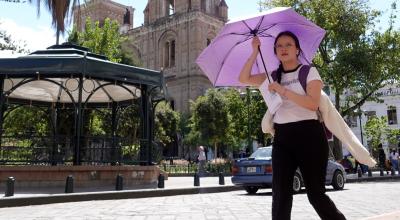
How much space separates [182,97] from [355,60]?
36639 mm

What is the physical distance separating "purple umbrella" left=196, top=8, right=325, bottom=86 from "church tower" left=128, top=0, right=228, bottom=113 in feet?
173

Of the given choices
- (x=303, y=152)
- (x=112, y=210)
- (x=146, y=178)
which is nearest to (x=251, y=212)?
(x=112, y=210)

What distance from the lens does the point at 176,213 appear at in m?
7.89

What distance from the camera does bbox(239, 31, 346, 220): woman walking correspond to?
351cm

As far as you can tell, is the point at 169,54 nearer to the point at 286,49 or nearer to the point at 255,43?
the point at 255,43

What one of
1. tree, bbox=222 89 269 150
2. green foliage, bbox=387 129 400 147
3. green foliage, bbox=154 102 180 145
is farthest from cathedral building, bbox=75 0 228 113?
green foliage, bbox=387 129 400 147

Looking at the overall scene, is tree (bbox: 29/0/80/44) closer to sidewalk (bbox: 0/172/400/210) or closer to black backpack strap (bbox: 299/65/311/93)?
sidewalk (bbox: 0/172/400/210)

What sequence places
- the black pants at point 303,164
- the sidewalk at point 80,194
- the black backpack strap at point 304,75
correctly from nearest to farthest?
the black pants at point 303,164 → the black backpack strap at point 304,75 → the sidewalk at point 80,194

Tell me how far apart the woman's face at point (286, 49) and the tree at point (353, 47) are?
22489 mm

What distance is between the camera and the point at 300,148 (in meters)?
3.51

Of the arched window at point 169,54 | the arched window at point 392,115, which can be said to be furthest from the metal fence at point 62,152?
the arched window at point 169,54

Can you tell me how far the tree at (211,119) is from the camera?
39.0 metres

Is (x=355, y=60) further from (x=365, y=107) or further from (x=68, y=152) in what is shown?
(x=365, y=107)

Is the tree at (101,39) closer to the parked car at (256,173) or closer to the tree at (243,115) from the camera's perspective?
the tree at (243,115)
